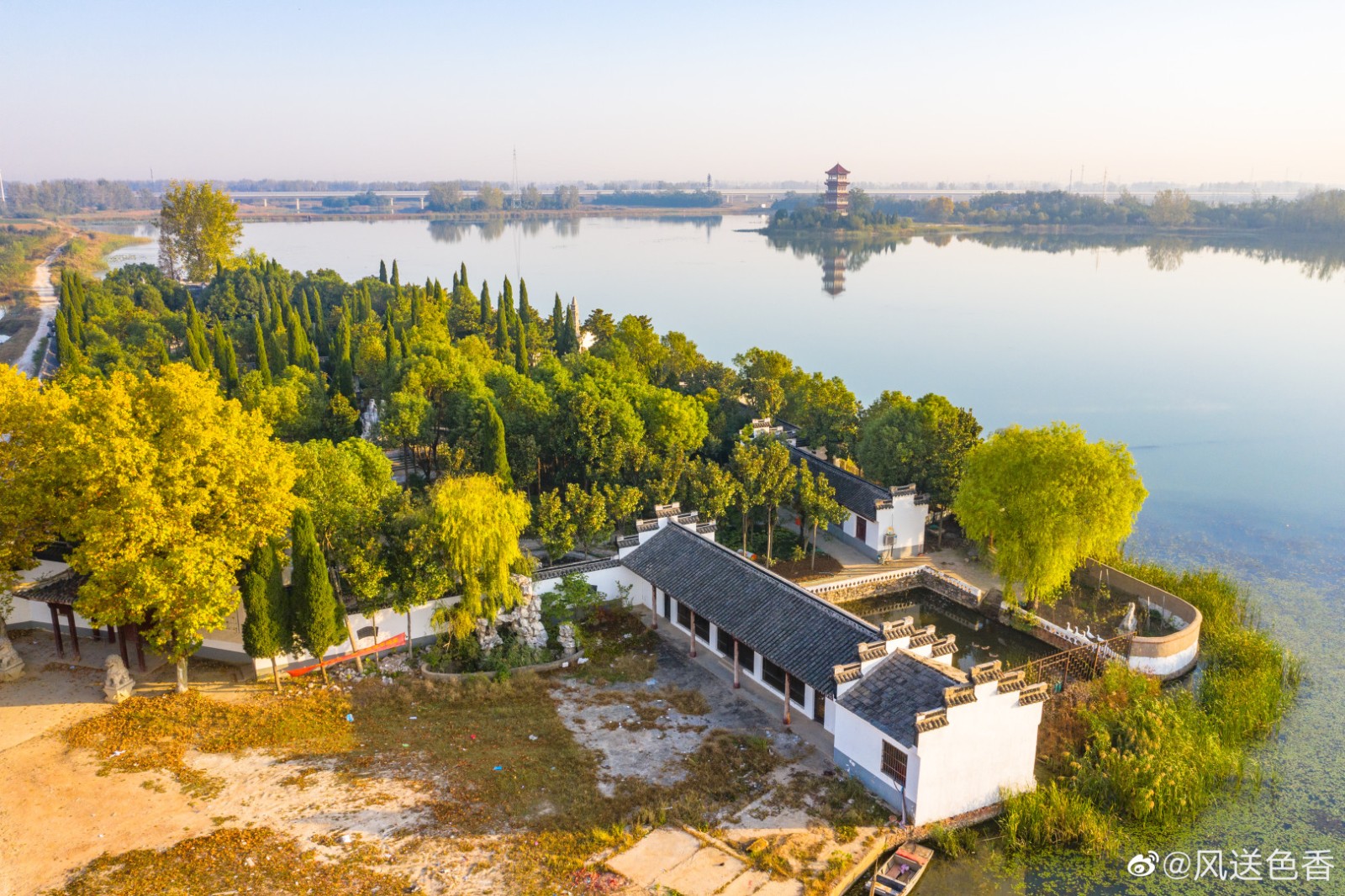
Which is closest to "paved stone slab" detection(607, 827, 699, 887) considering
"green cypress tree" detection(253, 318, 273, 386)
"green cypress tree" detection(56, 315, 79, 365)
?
"green cypress tree" detection(253, 318, 273, 386)

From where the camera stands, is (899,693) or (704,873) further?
(899,693)

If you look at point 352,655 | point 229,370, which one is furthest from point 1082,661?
point 229,370

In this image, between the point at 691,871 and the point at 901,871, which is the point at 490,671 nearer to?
the point at 691,871

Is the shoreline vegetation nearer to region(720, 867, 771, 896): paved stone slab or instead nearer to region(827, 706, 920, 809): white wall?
region(827, 706, 920, 809): white wall

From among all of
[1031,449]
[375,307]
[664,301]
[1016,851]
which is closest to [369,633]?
[1016,851]

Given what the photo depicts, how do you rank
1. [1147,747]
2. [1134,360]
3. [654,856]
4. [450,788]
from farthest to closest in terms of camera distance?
[1134,360] < [1147,747] < [450,788] < [654,856]

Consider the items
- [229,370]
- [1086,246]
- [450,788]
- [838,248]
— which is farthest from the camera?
[838,248]

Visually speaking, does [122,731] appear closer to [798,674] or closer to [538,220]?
[798,674]
